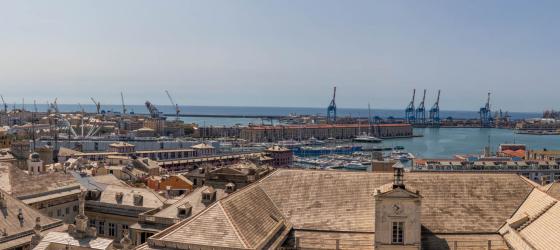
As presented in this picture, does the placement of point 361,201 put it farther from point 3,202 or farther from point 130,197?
point 3,202

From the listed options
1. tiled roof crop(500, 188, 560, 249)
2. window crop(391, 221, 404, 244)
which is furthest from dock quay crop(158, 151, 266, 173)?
tiled roof crop(500, 188, 560, 249)

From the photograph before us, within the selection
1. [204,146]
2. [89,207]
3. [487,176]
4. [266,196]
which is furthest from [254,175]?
[204,146]

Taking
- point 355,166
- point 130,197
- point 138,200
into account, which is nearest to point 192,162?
point 355,166

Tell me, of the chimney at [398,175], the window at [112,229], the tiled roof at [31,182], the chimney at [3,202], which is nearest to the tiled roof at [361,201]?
the chimney at [398,175]

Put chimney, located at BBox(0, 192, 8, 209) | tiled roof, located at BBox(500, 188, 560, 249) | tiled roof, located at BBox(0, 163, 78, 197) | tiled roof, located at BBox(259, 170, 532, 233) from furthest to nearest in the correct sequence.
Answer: tiled roof, located at BBox(0, 163, 78, 197)
chimney, located at BBox(0, 192, 8, 209)
tiled roof, located at BBox(259, 170, 532, 233)
tiled roof, located at BBox(500, 188, 560, 249)

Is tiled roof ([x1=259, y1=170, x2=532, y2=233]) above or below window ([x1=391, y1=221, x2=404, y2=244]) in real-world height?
above

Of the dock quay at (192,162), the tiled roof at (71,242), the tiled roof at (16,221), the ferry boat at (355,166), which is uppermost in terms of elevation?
the tiled roof at (71,242)

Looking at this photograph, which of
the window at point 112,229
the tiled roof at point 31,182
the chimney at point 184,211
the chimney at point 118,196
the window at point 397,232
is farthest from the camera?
the chimney at point 118,196

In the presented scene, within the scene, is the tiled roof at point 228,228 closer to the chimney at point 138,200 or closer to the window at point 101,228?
the chimney at point 138,200

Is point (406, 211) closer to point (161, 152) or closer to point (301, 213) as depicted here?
point (301, 213)

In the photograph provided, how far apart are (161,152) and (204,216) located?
110 metres

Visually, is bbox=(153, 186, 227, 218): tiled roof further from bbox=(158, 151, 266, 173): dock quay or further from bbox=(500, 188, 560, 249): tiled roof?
bbox=(158, 151, 266, 173): dock quay

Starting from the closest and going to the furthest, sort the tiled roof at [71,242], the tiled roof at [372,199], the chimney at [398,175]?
the tiled roof at [71,242] < the chimney at [398,175] < the tiled roof at [372,199]

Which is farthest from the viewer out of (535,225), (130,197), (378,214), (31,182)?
(130,197)
